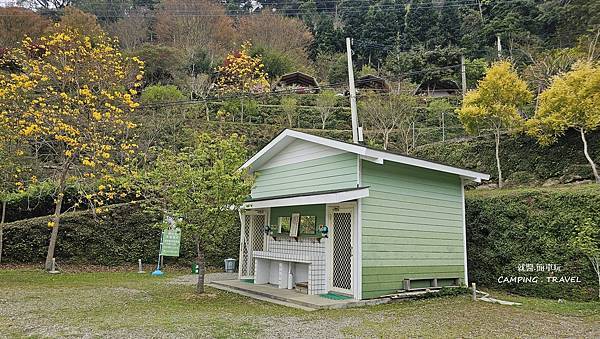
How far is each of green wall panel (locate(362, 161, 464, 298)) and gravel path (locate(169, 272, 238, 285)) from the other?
461 cm

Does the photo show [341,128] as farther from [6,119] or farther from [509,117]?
[6,119]

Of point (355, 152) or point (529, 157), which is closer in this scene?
point (355, 152)

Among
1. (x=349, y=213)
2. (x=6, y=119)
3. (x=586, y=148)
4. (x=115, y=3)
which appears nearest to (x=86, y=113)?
(x=6, y=119)

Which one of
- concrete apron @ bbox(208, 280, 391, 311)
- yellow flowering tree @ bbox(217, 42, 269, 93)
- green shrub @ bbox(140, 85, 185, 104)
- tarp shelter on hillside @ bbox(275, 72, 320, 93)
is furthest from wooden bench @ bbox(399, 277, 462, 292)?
tarp shelter on hillside @ bbox(275, 72, 320, 93)

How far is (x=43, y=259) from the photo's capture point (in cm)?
1283

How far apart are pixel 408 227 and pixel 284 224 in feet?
10.1

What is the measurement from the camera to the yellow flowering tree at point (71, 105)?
10.6m

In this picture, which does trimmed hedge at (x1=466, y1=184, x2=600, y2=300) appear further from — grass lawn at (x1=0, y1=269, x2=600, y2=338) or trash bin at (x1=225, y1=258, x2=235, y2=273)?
trash bin at (x1=225, y1=258, x2=235, y2=273)

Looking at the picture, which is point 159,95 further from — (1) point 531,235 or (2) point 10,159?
(1) point 531,235

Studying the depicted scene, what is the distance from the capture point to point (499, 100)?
1399cm

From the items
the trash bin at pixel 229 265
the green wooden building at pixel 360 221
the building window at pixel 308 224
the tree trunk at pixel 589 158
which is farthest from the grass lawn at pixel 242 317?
the tree trunk at pixel 589 158

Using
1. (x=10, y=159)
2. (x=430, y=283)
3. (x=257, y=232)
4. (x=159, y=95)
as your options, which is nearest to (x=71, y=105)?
(x=10, y=159)

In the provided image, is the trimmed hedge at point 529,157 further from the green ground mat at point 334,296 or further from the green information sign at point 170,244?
the green information sign at point 170,244

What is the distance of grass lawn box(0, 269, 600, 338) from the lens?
18.3ft
